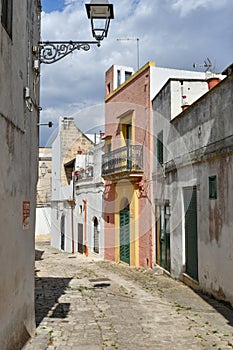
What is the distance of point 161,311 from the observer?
8109 mm

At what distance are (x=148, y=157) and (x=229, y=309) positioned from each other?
7815 millimetres

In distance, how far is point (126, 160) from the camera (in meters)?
16.1

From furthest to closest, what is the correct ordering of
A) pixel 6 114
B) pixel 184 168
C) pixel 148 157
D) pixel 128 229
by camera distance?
pixel 128 229, pixel 148 157, pixel 184 168, pixel 6 114

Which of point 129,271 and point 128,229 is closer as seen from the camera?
point 129,271

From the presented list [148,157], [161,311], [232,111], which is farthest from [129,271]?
[232,111]

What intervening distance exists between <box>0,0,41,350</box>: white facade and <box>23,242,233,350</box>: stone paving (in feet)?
2.52

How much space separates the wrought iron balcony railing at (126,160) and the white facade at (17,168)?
9.14 m

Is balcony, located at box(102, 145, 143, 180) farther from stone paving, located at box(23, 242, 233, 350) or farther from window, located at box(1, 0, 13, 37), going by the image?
window, located at box(1, 0, 13, 37)

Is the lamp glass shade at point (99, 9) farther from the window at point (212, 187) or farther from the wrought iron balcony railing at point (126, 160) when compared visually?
the wrought iron balcony railing at point (126, 160)

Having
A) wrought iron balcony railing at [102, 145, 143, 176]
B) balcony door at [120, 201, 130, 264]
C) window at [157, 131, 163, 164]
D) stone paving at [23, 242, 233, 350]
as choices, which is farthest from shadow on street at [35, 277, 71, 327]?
wrought iron balcony railing at [102, 145, 143, 176]

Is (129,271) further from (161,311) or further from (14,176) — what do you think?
(14,176)

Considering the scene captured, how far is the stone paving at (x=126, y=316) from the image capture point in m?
6.15

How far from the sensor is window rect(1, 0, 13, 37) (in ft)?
15.4

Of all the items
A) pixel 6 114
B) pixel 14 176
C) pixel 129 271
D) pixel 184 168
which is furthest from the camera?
pixel 129 271
